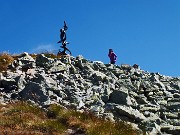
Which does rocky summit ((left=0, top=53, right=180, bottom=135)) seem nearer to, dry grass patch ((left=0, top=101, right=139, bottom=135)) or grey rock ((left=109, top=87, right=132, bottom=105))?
grey rock ((left=109, top=87, right=132, bottom=105))

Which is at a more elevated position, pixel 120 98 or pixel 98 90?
pixel 98 90

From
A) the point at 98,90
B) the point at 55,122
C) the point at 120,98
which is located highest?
the point at 98,90

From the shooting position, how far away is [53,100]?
2389 cm

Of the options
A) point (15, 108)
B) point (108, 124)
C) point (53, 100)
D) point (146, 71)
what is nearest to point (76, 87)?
point (53, 100)

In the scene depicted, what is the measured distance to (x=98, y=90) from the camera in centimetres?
2625

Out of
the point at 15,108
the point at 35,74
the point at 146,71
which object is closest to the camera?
the point at 15,108

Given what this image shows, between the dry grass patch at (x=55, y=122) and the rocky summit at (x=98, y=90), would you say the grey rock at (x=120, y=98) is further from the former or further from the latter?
the dry grass patch at (x=55, y=122)

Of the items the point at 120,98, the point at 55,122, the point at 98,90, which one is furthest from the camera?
the point at 98,90

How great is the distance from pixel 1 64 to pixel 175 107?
14014 millimetres

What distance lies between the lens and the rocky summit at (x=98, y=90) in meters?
22.4

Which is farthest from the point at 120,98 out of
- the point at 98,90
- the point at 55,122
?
the point at 55,122

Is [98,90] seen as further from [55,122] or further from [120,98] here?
[55,122]

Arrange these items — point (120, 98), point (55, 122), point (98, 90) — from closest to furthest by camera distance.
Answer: point (55, 122)
point (120, 98)
point (98, 90)

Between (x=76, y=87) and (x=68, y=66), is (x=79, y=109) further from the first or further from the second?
(x=68, y=66)
